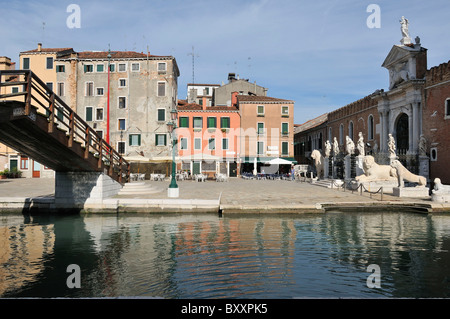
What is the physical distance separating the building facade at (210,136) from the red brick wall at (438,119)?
65.7 ft

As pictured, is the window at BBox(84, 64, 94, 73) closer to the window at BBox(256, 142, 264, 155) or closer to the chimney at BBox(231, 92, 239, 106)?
the chimney at BBox(231, 92, 239, 106)

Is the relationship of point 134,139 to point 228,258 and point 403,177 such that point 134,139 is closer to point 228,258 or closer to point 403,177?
point 403,177

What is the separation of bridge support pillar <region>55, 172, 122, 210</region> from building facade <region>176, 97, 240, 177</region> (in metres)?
23.3

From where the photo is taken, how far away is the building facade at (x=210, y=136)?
38750 millimetres

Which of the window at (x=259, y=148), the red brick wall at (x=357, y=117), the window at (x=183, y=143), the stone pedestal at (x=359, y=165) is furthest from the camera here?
the window at (x=259, y=148)

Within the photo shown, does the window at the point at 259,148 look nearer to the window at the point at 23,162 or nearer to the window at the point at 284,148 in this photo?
the window at the point at 284,148

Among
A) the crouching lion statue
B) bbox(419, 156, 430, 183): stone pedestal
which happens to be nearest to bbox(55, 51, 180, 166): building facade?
bbox(419, 156, 430, 183): stone pedestal

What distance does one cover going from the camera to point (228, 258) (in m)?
7.62

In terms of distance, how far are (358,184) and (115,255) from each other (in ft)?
53.7

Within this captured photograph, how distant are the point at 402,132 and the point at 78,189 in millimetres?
26132

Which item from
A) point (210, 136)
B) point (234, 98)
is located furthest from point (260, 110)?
point (210, 136)

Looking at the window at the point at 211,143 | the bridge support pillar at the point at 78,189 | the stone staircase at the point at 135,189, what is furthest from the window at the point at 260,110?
the bridge support pillar at the point at 78,189

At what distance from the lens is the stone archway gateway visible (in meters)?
28.7
